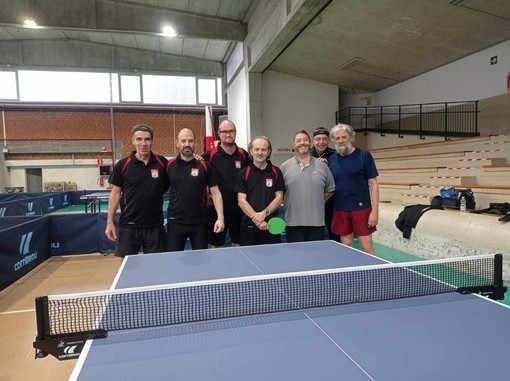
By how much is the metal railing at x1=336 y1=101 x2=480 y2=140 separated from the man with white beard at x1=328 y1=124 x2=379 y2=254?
31.6 feet

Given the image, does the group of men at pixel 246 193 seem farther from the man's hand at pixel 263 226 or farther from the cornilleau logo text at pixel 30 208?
the cornilleau logo text at pixel 30 208

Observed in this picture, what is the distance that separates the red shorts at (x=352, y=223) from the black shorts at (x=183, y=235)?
4.72ft

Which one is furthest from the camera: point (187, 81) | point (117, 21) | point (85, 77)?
point (187, 81)

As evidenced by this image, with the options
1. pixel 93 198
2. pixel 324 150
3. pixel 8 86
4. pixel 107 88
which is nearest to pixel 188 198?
pixel 324 150

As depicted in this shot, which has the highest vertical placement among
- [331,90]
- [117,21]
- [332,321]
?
[117,21]

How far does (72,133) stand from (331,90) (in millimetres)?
13493

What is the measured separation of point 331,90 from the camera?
1390 centimetres

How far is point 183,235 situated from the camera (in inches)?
139

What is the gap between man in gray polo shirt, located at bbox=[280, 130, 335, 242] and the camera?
348cm

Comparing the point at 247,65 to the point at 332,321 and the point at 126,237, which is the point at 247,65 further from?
the point at 332,321

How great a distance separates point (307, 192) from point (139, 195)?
66.3 inches

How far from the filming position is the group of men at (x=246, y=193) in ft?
11.4

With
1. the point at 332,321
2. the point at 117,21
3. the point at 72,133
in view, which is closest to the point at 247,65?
the point at 117,21

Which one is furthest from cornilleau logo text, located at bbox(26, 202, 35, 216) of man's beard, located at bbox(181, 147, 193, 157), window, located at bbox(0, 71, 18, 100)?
window, located at bbox(0, 71, 18, 100)
